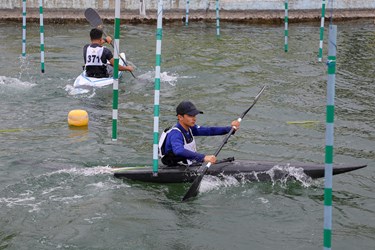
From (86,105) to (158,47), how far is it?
5176 millimetres

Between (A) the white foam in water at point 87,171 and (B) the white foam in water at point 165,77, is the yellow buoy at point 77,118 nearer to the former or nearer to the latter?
(A) the white foam in water at point 87,171

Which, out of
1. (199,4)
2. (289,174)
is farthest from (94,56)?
(199,4)

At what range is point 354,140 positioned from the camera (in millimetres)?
11211

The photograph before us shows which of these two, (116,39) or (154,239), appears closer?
(154,239)

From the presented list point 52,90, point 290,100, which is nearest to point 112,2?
point 52,90

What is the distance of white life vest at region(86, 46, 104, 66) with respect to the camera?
13.4 meters

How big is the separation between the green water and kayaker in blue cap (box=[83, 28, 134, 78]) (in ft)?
1.33

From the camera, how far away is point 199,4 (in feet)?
70.3

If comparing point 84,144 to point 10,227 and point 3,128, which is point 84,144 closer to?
point 3,128

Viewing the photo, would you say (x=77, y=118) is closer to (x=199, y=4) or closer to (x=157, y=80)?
(x=157, y=80)

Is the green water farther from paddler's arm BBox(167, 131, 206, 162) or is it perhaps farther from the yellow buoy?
paddler's arm BBox(167, 131, 206, 162)

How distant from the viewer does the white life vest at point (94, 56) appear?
43.8 ft

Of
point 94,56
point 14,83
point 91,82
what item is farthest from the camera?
point 14,83

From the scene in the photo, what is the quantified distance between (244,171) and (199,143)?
233 cm
